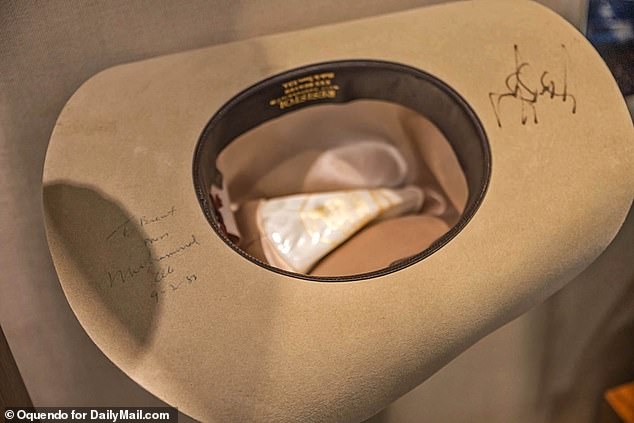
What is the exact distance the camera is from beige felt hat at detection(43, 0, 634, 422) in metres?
0.60

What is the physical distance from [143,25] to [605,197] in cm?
48

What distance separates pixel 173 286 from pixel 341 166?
35 centimetres

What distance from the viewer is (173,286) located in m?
0.62
